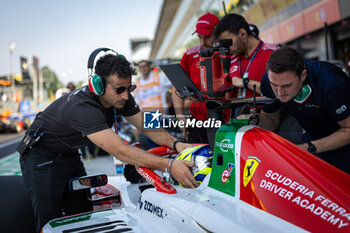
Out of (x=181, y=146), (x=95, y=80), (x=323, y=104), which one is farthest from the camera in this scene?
(x=181, y=146)

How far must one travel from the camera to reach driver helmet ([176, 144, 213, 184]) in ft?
6.20

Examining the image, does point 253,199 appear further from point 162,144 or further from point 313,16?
point 313,16

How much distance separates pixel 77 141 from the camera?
7.89 ft

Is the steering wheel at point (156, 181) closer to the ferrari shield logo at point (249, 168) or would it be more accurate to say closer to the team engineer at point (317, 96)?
the ferrari shield logo at point (249, 168)

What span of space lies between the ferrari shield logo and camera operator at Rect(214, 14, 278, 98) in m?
1.08

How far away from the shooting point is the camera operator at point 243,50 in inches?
102

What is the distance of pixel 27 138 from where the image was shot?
7.94 ft

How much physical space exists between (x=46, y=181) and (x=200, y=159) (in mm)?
1230

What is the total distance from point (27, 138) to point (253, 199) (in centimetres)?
177

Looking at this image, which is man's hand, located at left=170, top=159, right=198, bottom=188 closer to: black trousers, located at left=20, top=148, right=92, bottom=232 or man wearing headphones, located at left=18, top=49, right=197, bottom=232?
man wearing headphones, located at left=18, top=49, right=197, bottom=232

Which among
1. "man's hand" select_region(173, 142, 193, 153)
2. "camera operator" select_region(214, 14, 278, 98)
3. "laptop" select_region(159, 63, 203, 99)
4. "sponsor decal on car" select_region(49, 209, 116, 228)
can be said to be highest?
"camera operator" select_region(214, 14, 278, 98)

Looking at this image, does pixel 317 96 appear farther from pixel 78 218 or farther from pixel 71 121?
pixel 78 218

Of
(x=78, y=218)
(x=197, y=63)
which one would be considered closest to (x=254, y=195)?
(x=78, y=218)

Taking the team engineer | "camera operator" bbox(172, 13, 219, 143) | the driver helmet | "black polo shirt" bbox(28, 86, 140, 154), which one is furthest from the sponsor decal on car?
the team engineer
